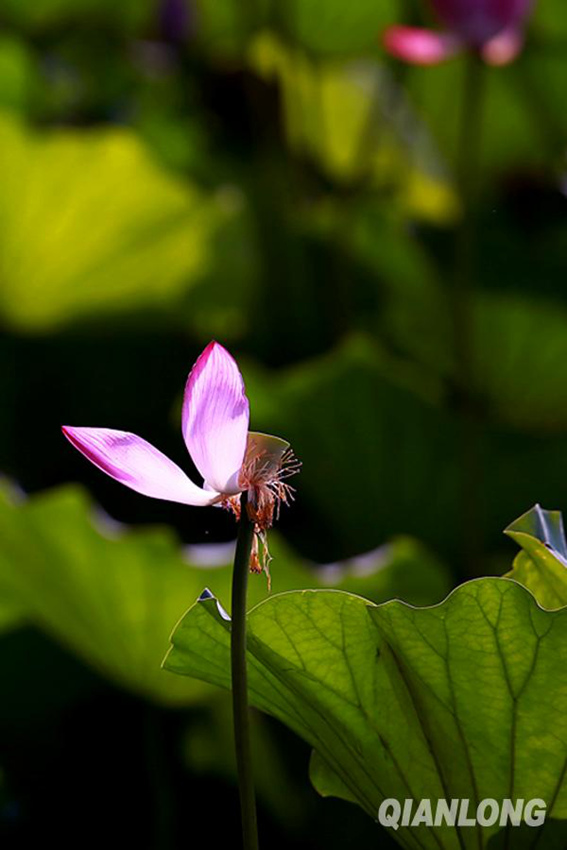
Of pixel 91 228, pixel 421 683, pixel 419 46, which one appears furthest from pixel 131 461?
pixel 91 228

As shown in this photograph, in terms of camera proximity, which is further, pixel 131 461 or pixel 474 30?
pixel 474 30

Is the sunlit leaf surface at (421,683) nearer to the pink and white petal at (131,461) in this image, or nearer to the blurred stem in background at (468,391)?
the pink and white petal at (131,461)

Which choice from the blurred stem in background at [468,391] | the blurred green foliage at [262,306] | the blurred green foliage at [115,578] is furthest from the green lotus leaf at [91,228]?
the blurred green foliage at [115,578]

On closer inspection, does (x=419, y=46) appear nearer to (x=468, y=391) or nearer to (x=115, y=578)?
(x=468, y=391)

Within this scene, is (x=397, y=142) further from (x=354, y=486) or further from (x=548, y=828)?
(x=548, y=828)

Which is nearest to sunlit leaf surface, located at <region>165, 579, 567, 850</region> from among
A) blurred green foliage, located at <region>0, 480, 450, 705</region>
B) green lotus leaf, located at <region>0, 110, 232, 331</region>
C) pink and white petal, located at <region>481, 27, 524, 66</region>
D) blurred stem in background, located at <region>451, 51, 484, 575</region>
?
blurred green foliage, located at <region>0, 480, 450, 705</region>

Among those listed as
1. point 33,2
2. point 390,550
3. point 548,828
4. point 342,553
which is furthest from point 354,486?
point 33,2

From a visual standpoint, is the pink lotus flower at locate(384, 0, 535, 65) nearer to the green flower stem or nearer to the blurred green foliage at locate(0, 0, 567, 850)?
the blurred green foliage at locate(0, 0, 567, 850)
